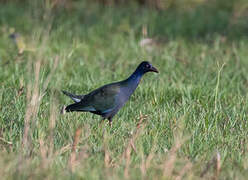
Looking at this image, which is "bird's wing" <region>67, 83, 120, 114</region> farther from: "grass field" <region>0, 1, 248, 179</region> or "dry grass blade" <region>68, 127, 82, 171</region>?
"dry grass blade" <region>68, 127, 82, 171</region>

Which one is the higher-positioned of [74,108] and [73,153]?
[74,108]

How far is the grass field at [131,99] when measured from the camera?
340 cm

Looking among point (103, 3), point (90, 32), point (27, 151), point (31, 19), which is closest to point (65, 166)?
point (27, 151)

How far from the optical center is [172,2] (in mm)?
10438

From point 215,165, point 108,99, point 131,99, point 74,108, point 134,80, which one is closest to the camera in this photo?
point 215,165

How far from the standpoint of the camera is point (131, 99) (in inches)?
218

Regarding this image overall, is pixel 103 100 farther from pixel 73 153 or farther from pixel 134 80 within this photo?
pixel 73 153

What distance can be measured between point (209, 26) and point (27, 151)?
6005 millimetres

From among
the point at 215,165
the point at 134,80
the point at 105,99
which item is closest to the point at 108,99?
the point at 105,99

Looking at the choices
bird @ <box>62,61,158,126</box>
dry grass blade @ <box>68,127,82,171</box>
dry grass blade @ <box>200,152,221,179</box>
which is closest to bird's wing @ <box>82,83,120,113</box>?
bird @ <box>62,61,158,126</box>

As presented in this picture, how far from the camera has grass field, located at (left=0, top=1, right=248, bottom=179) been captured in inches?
134

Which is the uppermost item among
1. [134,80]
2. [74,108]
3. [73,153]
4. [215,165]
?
[134,80]

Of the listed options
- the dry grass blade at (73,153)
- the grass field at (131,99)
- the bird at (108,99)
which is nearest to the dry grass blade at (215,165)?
the grass field at (131,99)

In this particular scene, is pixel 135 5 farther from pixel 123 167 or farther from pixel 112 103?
pixel 123 167
